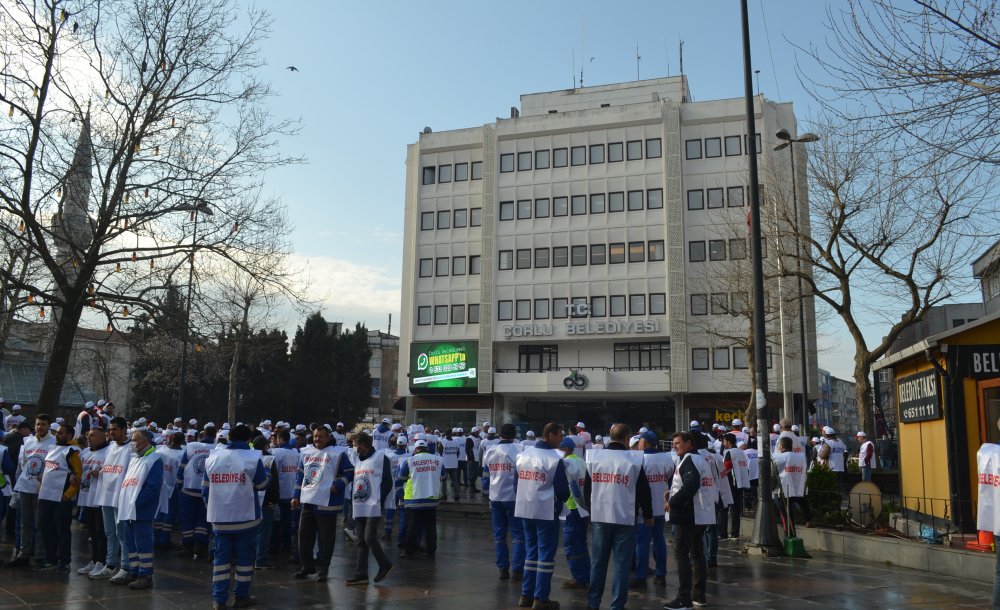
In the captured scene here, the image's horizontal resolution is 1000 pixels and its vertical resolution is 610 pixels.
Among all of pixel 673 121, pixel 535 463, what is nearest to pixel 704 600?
pixel 535 463

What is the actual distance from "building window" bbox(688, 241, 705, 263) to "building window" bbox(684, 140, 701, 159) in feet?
17.5

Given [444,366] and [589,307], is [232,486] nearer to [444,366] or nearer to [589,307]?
[589,307]

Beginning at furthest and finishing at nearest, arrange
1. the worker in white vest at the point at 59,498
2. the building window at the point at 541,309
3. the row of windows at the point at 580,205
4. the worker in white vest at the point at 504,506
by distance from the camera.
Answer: the building window at the point at 541,309 < the row of windows at the point at 580,205 < the worker in white vest at the point at 504,506 < the worker in white vest at the point at 59,498

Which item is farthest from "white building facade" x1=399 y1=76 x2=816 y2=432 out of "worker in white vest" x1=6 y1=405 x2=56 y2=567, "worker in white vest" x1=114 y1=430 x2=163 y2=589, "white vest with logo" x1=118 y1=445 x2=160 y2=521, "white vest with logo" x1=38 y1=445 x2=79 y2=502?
"white vest with logo" x1=118 y1=445 x2=160 y2=521

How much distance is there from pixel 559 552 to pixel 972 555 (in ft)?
19.7

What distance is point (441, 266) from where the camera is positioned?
5247 cm

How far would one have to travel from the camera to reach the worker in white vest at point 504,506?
10547 mm

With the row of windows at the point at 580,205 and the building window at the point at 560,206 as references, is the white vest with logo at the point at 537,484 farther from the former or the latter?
the building window at the point at 560,206

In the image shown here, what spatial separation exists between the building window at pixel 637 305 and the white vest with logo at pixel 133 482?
131 feet

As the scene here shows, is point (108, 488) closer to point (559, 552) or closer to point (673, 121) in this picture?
point (559, 552)

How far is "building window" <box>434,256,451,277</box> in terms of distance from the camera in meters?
52.3

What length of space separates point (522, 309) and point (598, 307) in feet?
15.9

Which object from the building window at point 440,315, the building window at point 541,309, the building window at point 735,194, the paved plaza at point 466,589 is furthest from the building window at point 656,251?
the paved plaza at point 466,589

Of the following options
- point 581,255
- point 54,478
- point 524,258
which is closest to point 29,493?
point 54,478
